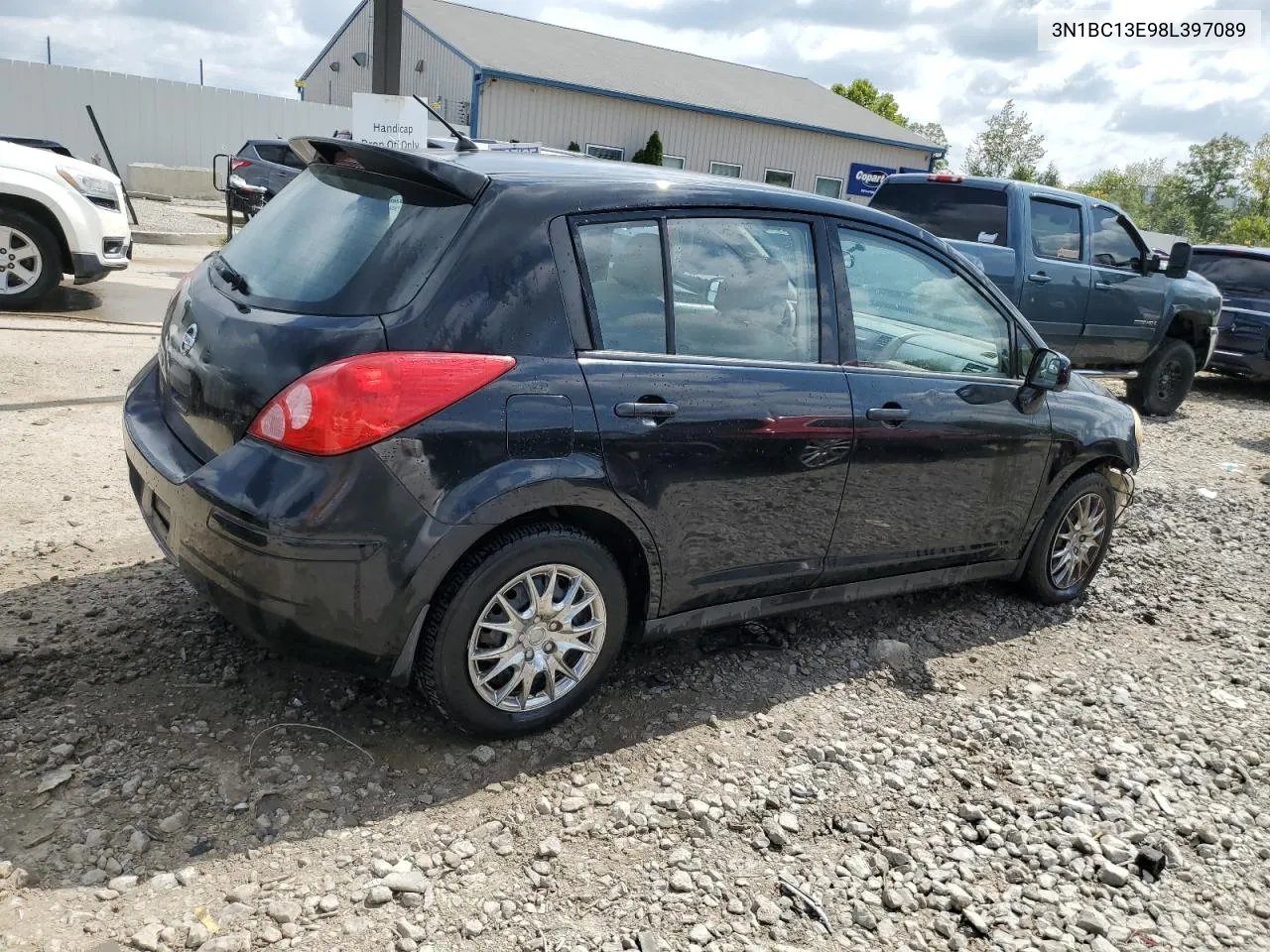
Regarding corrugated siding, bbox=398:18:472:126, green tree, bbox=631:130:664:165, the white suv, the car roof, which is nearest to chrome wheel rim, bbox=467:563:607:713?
the white suv

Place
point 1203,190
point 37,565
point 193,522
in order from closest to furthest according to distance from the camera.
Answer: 1. point 193,522
2. point 37,565
3. point 1203,190

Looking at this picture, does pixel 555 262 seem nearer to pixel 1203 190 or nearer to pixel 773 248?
pixel 773 248

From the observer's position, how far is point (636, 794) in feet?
9.89

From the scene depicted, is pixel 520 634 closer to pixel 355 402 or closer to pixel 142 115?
pixel 355 402

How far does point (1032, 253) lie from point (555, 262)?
270 inches

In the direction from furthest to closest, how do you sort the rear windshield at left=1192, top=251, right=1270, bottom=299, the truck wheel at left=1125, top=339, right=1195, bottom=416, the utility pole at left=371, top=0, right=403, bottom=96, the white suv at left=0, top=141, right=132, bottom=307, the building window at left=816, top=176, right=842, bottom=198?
the building window at left=816, top=176, right=842, bottom=198 < the rear windshield at left=1192, top=251, right=1270, bottom=299 < the truck wheel at left=1125, top=339, right=1195, bottom=416 < the white suv at left=0, top=141, right=132, bottom=307 < the utility pole at left=371, top=0, right=403, bottom=96

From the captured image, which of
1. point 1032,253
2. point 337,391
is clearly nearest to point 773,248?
point 337,391

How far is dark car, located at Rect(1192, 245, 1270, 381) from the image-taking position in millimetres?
12062

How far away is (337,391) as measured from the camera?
2.62 metres

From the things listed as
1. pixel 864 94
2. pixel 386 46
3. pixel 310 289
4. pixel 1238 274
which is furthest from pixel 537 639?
pixel 864 94

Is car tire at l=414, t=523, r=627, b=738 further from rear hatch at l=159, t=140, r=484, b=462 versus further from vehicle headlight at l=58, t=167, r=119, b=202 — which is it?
vehicle headlight at l=58, t=167, r=119, b=202

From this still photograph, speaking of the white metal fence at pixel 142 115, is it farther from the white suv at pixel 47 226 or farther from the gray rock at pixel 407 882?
the gray rock at pixel 407 882

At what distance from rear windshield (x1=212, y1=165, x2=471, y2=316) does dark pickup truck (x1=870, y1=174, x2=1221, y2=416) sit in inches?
238

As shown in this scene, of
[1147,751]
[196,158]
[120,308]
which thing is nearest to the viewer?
[1147,751]
